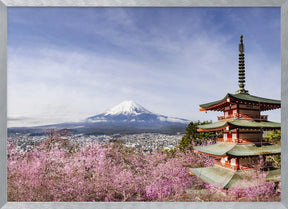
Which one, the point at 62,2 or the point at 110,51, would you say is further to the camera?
the point at 110,51

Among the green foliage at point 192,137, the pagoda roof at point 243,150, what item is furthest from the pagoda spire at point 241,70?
the green foliage at point 192,137

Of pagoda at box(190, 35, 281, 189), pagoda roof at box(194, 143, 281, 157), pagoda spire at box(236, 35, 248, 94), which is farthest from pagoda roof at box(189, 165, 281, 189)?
pagoda spire at box(236, 35, 248, 94)

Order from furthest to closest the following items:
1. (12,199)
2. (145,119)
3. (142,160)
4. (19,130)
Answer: (142,160) < (145,119) < (19,130) < (12,199)

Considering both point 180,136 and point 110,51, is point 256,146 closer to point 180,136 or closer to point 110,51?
point 180,136

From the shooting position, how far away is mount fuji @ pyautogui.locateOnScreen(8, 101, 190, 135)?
3.74 m

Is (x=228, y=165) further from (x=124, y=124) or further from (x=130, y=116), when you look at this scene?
(x=124, y=124)

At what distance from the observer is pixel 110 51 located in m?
3.72

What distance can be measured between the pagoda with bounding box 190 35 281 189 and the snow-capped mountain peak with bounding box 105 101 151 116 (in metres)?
1.41

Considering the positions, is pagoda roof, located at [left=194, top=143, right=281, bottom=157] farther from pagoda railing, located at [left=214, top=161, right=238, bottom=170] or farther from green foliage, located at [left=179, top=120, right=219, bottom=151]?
green foliage, located at [left=179, top=120, right=219, bottom=151]

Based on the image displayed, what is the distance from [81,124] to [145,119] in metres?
1.37

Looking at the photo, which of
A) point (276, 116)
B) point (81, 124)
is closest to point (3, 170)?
point (81, 124)

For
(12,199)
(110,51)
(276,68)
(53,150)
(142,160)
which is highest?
(110,51)

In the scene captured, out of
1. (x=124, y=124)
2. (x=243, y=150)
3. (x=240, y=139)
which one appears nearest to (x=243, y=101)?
(x=240, y=139)

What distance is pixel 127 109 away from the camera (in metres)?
3.91
